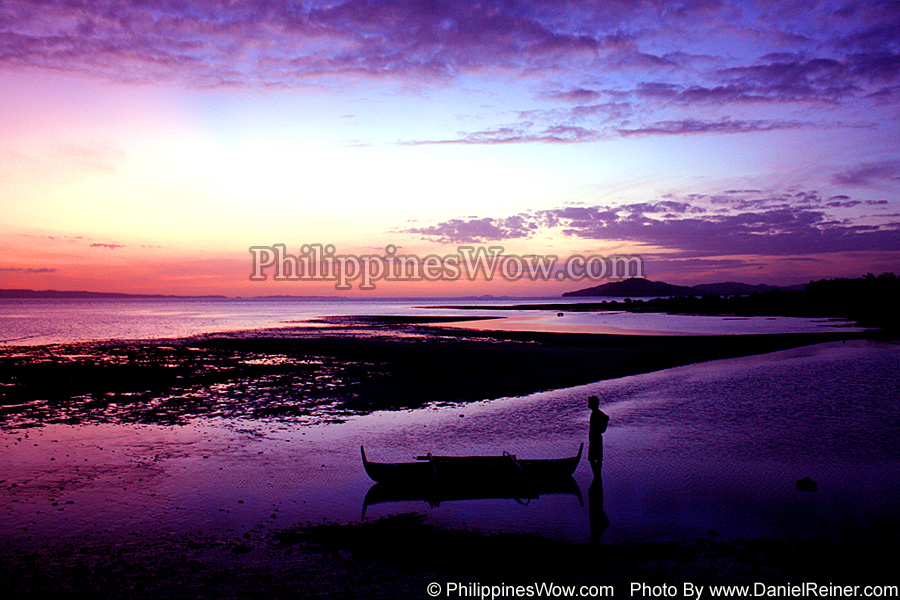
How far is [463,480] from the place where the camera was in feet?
39.7

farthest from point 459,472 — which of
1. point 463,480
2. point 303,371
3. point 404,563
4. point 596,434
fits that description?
point 303,371

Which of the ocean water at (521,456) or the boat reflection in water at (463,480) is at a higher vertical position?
the boat reflection in water at (463,480)

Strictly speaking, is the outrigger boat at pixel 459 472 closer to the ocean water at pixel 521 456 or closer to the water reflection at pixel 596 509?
the ocean water at pixel 521 456

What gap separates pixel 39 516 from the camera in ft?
35.4

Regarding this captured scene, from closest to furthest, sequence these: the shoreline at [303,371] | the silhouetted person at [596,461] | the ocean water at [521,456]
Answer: the ocean water at [521,456] → the silhouetted person at [596,461] → the shoreline at [303,371]

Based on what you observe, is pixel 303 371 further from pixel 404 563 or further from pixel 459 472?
pixel 404 563

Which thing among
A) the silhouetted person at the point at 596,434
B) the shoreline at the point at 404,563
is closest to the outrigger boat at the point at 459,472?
the silhouetted person at the point at 596,434

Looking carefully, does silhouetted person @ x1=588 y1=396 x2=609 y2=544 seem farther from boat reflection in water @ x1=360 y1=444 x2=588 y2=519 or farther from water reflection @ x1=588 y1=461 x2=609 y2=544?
boat reflection in water @ x1=360 y1=444 x2=588 y2=519

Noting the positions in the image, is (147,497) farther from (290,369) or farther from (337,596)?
(290,369)

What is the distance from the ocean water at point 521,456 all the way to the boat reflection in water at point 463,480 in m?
0.29

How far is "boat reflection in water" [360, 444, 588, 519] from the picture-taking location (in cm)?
1196

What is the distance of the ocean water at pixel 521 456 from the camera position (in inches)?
418

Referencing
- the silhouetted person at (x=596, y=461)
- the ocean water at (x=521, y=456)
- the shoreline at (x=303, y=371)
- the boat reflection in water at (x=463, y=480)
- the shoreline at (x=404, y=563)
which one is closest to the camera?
the shoreline at (x=404, y=563)

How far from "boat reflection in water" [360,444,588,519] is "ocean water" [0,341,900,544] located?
0.29 meters
